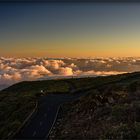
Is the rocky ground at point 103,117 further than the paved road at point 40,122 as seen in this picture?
No

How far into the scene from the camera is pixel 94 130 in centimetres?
5584

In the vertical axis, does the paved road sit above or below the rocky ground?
below

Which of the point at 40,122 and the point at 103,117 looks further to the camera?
the point at 40,122

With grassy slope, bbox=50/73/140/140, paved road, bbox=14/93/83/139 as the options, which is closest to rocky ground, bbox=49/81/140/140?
grassy slope, bbox=50/73/140/140

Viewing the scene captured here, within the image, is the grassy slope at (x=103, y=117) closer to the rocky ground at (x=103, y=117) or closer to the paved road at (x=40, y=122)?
the rocky ground at (x=103, y=117)

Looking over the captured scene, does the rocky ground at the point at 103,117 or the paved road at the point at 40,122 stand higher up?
the rocky ground at the point at 103,117

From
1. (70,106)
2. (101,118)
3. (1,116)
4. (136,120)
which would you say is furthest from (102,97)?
(1,116)

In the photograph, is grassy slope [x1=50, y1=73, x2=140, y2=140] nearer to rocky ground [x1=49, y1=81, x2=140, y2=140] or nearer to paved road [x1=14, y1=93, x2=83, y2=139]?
rocky ground [x1=49, y1=81, x2=140, y2=140]

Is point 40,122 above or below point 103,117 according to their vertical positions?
below

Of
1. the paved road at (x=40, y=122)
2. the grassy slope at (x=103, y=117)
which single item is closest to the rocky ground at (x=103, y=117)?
the grassy slope at (x=103, y=117)

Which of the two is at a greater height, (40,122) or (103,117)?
(103,117)

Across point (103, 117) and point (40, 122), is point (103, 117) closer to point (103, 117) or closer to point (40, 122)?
point (103, 117)

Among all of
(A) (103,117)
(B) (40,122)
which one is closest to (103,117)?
(A) (103,117)

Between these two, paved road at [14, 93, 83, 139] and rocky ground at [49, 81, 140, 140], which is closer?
rocky ground at [49, 81, 140, 140]
